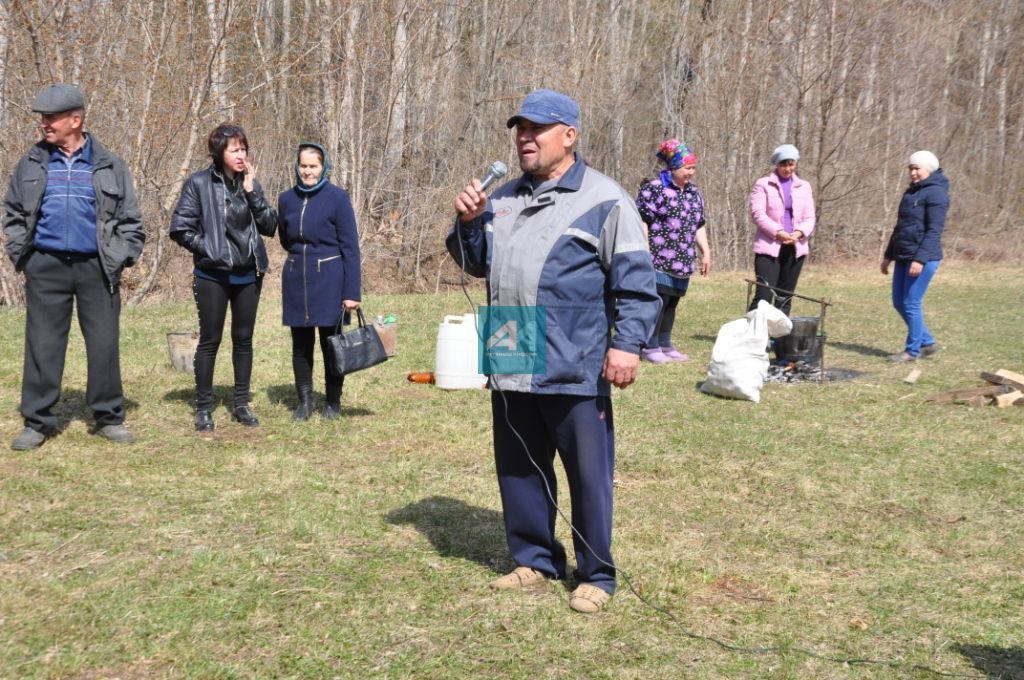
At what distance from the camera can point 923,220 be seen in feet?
32.7

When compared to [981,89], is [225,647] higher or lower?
lower

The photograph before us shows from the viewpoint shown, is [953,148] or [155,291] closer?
[155,291]

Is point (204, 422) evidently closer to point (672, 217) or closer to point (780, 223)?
point (672, 217)

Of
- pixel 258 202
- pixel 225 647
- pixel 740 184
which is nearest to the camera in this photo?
pixel 225 647

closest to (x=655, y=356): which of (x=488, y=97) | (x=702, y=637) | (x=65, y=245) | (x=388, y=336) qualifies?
(x=388, y=336)

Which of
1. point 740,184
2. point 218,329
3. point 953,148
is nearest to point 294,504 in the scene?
point 218,329

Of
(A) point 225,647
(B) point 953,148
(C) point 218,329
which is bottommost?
(A) point 225,647

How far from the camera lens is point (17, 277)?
13.6 meters

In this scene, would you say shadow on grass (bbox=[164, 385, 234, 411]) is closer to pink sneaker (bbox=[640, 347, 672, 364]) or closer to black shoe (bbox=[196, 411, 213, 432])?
black shoe (bbox=[196, 411, 213, 432])

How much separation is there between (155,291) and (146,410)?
27.8 ft

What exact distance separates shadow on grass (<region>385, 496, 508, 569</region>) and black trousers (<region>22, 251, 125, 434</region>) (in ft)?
7.46

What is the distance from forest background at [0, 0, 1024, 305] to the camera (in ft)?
44.7

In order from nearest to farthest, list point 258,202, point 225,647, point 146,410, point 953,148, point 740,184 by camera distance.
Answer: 1. point 225,647
2. point 258,202
3. point 146,410
4. point 740,184
5. point 953,148

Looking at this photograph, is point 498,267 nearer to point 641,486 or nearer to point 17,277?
point 641,486
